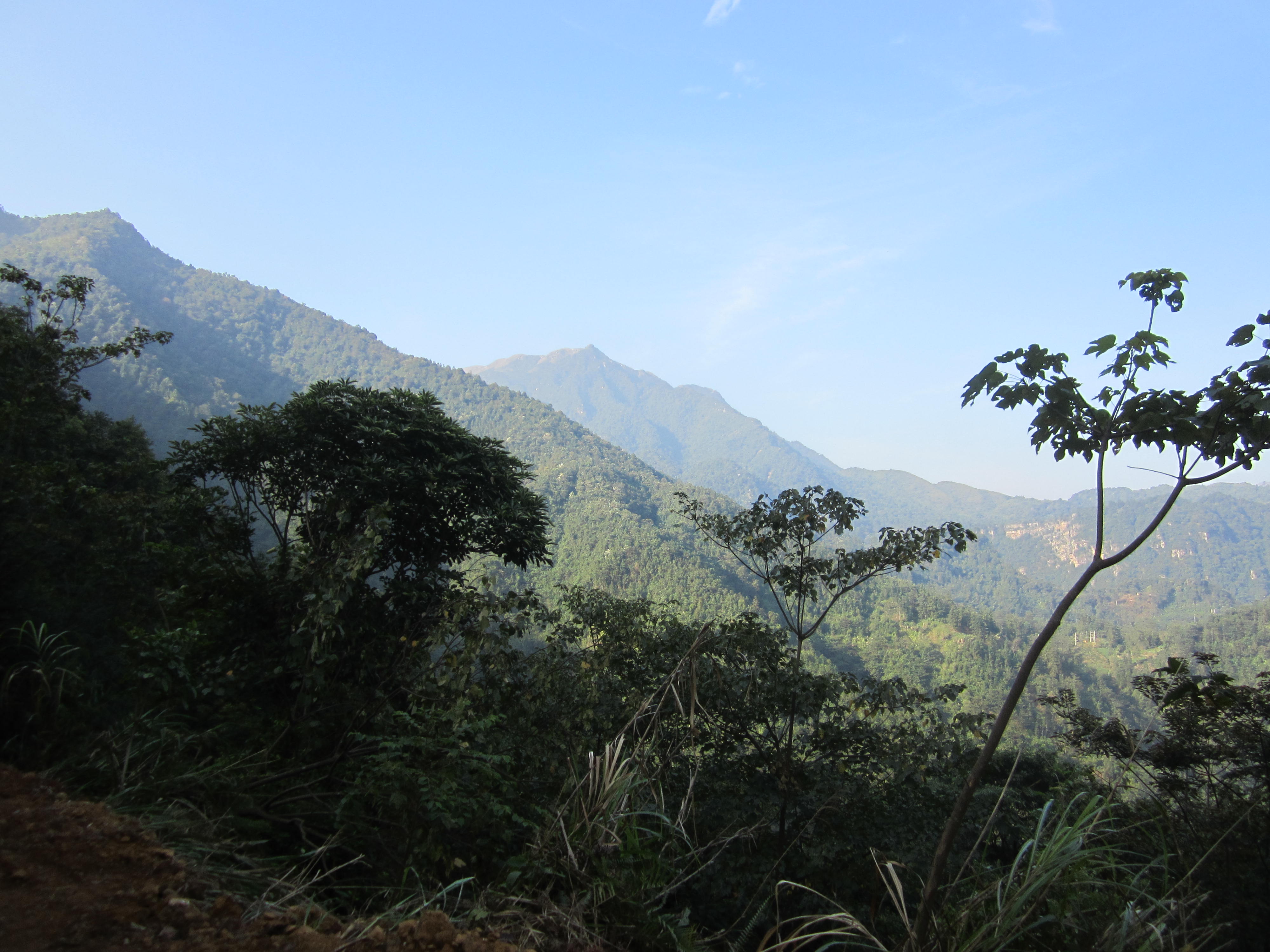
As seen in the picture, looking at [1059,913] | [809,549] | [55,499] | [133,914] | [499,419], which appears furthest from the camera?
[499,419]

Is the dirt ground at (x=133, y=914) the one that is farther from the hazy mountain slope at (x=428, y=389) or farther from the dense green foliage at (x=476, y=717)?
the hazy mountain slope at (x=428, y=389)

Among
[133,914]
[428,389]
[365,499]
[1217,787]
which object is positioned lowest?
[133,914]

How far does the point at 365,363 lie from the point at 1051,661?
13493 centimetres

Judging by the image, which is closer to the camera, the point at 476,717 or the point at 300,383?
the point at 476,717

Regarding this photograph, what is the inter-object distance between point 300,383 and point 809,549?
13156 cm

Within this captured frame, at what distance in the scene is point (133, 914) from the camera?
1.98 meters

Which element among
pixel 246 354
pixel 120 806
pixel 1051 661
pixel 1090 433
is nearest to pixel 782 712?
pixel 1090 433

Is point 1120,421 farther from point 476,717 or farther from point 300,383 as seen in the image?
point 300,383

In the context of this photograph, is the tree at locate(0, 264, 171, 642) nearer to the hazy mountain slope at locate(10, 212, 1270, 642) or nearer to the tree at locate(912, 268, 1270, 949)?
the tree at locate(912, 268, 1270, 949)

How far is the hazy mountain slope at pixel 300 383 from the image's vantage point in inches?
2778

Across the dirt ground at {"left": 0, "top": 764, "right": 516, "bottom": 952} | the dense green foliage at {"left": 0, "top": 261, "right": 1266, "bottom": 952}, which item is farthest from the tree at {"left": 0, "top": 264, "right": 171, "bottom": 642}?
the dirt ground at {"left": 0, "top": 764, "right": 516, "bottom": 952}

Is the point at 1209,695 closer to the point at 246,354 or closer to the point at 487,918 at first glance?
the point at 487,918

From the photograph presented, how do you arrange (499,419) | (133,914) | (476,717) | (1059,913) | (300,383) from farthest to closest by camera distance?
(499,419)
(300,383)
(476,717)
(1059,913)
(133,914)

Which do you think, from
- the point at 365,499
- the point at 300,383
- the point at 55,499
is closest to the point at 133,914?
the point at 55,499
